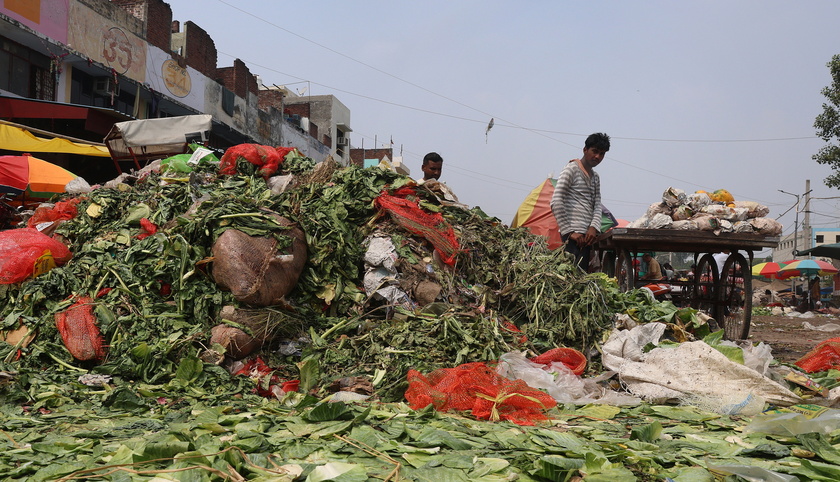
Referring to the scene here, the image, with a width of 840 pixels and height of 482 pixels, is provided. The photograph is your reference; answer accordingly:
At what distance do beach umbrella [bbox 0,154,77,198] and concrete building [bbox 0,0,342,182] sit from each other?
1.87m

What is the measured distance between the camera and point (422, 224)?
5258 mm

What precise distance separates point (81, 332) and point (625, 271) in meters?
5.89

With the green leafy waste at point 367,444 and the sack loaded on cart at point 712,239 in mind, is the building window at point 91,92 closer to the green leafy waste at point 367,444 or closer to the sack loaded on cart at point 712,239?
the sack loaded on cart at point 712,239

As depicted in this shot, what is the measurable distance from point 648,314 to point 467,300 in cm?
163

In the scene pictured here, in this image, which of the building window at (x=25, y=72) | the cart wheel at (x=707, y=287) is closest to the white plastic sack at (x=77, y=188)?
the cart wheel at (x=707, y=287)

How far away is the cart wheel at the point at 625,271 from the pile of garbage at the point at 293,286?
4.80 ft

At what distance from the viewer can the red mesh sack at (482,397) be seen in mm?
3217

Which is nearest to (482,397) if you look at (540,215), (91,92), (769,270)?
(540,215)

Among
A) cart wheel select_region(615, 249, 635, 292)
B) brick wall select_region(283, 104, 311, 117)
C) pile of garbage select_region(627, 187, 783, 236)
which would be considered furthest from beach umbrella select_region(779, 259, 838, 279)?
brick wall select_region(283, 104, 311, 117)

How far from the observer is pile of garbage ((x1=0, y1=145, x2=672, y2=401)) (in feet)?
13.6

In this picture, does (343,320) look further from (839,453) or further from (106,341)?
(839,453)

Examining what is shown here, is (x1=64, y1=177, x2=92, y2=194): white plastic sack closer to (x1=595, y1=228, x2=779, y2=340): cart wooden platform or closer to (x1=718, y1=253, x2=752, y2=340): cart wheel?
(x1=595, y1=228, x2=779, y2=340): cart wooden platform

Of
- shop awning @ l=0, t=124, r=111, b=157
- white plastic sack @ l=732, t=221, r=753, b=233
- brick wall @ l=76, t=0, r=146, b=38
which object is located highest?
brick wall @ l=76, t=0, r=146, b=38

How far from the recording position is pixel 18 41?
1438cm
